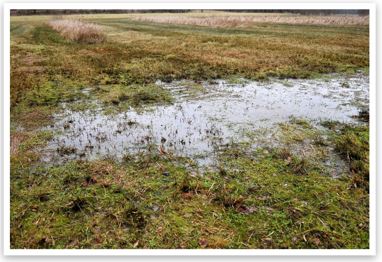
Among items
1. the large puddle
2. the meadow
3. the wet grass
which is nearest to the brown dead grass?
the meadow

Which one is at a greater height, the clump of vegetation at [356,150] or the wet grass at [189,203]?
the clump of vegetation at [356,150]

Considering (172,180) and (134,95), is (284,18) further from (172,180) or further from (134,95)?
(172,180)

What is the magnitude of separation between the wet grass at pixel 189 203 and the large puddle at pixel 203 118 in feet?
1.50

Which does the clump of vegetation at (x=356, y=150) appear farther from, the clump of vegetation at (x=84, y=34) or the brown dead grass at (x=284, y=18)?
the clump of vegetation at (x=84, y=34)

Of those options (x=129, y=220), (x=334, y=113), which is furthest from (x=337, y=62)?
(x=129, y=220)

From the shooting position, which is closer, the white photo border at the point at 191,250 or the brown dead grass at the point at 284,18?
the white photo border at the point at 191,250

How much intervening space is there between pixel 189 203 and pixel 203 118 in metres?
3.10

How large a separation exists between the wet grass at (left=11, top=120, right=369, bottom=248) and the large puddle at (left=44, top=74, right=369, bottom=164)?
46 centimetres

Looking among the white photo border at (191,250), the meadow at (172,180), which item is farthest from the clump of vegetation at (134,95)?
the white photo border at (191,250)

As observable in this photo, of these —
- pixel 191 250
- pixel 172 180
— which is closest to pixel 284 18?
pixel 172 180

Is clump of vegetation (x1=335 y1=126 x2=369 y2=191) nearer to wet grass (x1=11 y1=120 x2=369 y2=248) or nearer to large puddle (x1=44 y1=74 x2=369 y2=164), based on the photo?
wet grass (x1=11 y1=120 x2=369 y2=248)

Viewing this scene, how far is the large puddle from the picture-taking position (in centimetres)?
620

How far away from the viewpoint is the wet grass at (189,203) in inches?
162

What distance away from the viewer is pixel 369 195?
473cm
